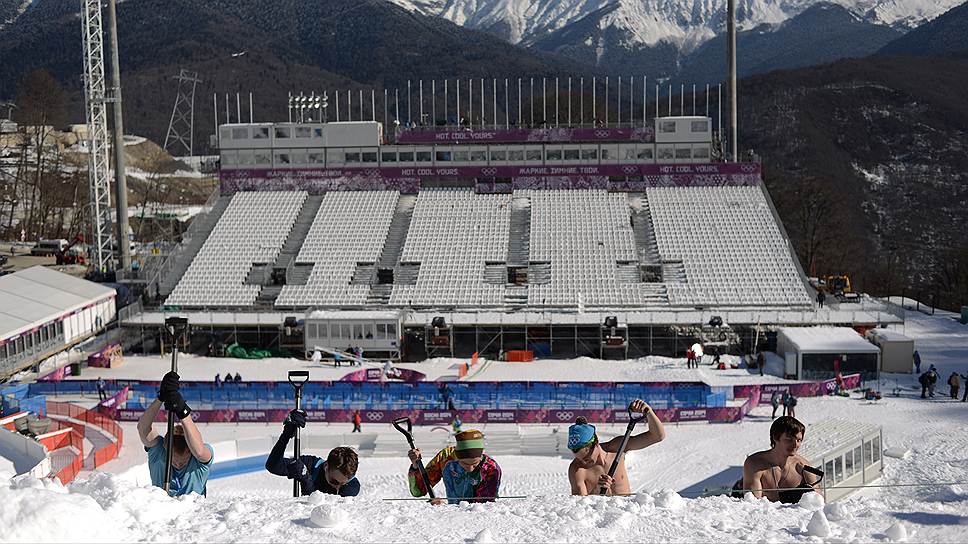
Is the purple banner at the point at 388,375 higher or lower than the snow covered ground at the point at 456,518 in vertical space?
lower

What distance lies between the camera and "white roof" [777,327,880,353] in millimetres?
39062

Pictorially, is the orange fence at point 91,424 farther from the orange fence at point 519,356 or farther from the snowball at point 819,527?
the snowball at point 819,527

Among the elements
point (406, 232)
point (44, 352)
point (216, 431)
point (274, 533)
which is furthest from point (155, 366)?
point (274, 533)

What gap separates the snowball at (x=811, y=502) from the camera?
1125 cm

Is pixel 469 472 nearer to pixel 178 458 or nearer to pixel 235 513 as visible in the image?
pixel 235 513

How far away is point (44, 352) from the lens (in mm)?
42000

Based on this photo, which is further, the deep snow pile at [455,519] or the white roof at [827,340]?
the white roof at [827,340]

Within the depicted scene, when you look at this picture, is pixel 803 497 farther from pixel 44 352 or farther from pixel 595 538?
pixel 44 352

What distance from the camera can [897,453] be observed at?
91.9ft

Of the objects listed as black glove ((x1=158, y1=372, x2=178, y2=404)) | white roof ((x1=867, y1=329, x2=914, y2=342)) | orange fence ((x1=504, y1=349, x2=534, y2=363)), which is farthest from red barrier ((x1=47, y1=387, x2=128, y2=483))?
white roof ((x1=867, y1=329, x2=914, y2=342))

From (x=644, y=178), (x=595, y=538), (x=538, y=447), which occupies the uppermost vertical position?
(x=644, y=178)

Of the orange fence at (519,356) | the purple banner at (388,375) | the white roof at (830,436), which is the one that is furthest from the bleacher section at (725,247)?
the white roof at (830,436)

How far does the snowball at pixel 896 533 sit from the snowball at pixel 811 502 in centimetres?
82

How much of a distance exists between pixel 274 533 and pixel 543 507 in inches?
106
